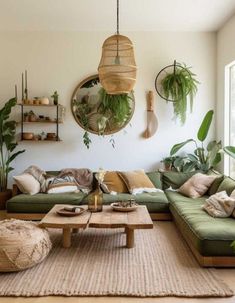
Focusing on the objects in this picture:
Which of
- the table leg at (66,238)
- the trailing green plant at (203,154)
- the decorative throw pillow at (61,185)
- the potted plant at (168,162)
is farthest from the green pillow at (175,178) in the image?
the table leg at (66,238)

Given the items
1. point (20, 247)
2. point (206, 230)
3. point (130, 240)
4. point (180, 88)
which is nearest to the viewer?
point (20, 247)

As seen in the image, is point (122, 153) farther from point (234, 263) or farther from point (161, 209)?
point (234, 263)

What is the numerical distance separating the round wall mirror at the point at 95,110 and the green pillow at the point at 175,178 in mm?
1121

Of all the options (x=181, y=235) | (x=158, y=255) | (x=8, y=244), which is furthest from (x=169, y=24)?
(x=8, y=244)

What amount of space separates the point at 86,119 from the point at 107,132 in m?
0.41

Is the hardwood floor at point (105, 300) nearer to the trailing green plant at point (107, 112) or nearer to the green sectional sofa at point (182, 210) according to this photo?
the green sectional sofa at point (182, 210)

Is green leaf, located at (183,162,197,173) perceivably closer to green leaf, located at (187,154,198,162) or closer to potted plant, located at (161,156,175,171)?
green leaf, located at (187,154,198,162)

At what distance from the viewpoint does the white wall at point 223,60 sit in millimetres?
5176

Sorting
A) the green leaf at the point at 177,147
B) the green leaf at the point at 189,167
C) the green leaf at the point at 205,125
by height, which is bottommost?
the green leaf at the point at 189,167

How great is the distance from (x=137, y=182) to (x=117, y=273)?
2.24 m

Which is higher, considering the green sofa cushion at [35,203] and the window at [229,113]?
the window at [229,113]

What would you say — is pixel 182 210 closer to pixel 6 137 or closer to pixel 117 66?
pixel 117 66

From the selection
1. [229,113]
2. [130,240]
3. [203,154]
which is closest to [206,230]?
[130,240]

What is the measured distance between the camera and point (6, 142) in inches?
224
